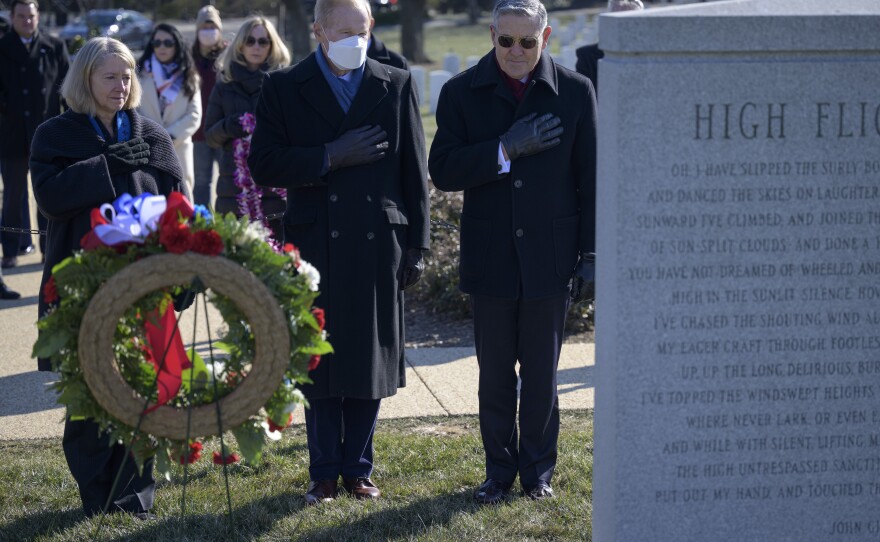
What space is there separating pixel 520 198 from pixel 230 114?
310 cm

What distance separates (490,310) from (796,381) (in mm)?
1587

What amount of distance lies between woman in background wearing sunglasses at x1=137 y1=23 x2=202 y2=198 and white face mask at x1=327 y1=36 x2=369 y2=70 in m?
4.44

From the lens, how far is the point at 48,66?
10523mm

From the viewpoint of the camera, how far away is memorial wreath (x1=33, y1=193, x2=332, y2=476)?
394cm

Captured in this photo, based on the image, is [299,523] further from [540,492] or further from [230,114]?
[230,114]

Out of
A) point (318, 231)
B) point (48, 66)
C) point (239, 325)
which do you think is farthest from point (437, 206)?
point (239, 325)

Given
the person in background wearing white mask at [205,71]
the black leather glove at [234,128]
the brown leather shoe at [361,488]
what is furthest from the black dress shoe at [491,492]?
the person in background wearing white mask at [205,71]

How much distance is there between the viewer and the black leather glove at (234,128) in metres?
7.39

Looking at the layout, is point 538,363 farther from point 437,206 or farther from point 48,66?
point 48,66

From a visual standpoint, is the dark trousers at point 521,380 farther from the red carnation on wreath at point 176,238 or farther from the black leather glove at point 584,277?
the red carnation on wreath at point 176,238

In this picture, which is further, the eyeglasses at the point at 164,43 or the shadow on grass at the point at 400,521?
the eyeglasses at the point at 164,43

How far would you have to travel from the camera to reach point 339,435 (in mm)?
5301

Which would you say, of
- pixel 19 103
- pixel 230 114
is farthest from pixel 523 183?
pixel 19 103

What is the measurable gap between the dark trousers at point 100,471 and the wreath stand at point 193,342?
936mm
